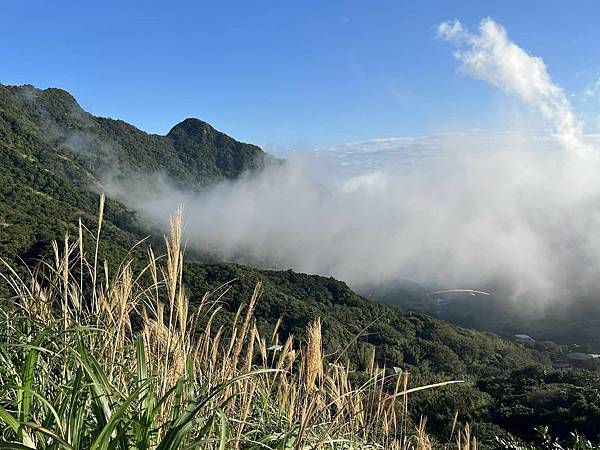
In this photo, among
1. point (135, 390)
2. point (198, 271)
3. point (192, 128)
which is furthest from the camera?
point (192, 128)

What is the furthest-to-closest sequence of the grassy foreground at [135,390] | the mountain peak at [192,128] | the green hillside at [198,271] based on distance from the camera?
the mountain peak at [192,128]
the green hillside at [198,271]
the grassy foreground at [135,390]

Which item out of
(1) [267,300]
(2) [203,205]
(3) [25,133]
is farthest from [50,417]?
(2) [203,205]

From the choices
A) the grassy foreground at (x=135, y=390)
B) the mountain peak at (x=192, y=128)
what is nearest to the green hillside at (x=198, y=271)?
the grassy foreground at (x=135, y=390)

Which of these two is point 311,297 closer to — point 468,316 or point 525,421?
point 525,421

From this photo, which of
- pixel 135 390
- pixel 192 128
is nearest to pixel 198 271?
pixel 135 390

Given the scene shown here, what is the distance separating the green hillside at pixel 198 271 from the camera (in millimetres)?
16625

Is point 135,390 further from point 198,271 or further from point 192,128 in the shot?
point 192,128

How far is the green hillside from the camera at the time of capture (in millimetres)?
16625

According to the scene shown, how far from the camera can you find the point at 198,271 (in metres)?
41.0

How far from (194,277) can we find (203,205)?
383ft

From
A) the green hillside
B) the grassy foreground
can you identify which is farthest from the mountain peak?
the grassy foreground

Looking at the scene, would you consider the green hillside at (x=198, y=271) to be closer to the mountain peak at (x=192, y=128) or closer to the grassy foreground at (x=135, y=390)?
the grassy foreground at (x=135, y=390)

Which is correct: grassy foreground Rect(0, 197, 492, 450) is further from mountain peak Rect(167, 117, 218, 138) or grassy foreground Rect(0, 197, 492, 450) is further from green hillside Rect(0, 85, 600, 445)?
mountain peak Rect(167, 117, 218, 138)

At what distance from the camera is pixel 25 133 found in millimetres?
76312
